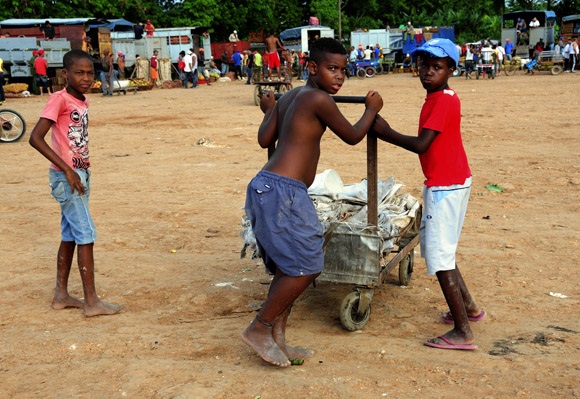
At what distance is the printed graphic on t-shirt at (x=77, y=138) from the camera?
4.48 meters

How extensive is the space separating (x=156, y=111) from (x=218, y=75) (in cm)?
1819

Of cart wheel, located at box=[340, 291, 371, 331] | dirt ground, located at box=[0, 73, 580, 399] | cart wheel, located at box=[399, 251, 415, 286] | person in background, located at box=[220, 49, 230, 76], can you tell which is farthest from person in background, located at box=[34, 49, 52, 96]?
cart wheel, located at box=[340, 291, 371, 331]

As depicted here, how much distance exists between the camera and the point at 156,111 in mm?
19172

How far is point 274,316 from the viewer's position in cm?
361

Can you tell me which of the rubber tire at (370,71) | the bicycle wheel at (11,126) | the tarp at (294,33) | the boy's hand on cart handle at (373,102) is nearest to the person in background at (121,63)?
the rubber tire at (370,71)

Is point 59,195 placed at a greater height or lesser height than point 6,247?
greater

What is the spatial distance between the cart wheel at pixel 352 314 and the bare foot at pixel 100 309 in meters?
1.62

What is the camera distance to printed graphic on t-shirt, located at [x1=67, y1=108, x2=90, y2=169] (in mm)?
4480

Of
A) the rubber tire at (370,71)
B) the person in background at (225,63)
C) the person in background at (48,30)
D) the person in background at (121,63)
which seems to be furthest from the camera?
the person in background at (225,63)

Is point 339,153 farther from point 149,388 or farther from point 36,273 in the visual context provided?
point 149,388

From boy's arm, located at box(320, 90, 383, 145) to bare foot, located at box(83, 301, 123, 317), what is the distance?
211cm

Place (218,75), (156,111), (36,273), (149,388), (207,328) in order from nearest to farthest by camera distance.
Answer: (149,388) < (207,328) < (36,273) < (156,111) < (218,75)

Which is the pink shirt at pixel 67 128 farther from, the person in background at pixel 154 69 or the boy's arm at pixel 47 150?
the person in background at pixel 154 69

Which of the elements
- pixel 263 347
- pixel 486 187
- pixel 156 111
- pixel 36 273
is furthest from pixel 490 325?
pixel 156 111
